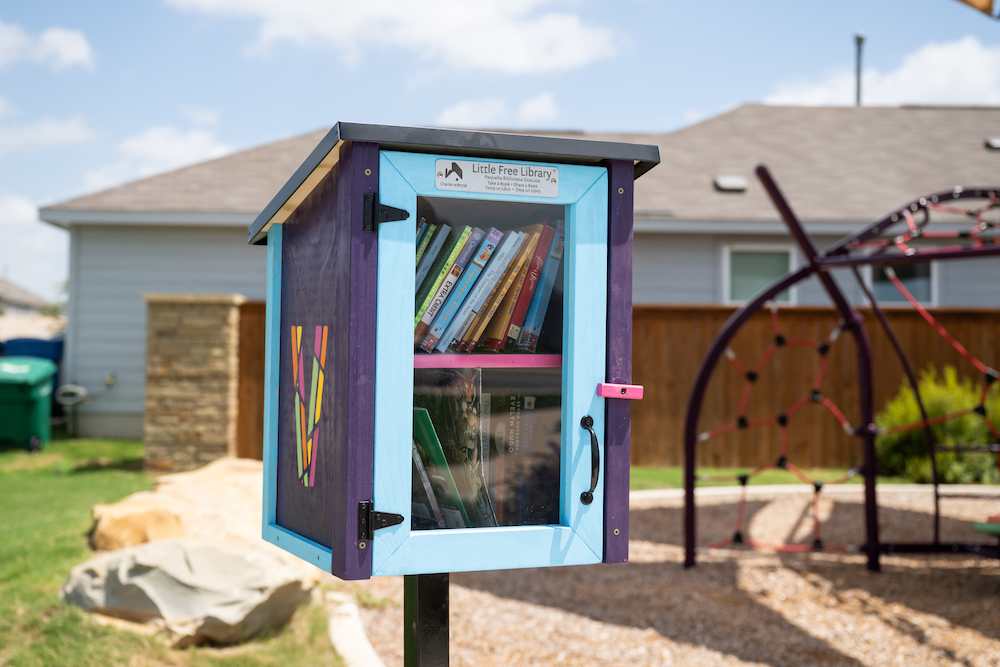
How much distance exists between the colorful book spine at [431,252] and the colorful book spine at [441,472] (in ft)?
0.86

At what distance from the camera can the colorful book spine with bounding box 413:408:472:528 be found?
4.70 feet

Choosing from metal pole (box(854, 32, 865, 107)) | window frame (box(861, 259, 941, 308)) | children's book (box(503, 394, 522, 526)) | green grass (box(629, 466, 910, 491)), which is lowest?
→ green grass (box(629, 466, 910, 491))

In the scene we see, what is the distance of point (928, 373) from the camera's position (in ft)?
27.7

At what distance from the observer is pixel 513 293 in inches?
59.5

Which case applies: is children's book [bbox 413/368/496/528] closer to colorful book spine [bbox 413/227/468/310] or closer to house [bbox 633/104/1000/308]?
colorful book spine [bbox 413/227/468/310]

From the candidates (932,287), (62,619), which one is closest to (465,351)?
(62,619)

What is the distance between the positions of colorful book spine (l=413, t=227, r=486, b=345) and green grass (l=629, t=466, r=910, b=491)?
5.97 metres

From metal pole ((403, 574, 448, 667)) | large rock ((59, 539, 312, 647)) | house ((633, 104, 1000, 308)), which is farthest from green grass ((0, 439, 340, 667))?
house ((633, 104, 1000, 308))

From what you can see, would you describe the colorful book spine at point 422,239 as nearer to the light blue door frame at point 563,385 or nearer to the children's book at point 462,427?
the light blue door frame at point 563,385

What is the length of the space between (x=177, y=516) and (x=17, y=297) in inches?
1970

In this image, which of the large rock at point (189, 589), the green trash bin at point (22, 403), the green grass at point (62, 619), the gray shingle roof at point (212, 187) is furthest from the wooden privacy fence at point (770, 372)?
the green trash bin at point (22, 403)

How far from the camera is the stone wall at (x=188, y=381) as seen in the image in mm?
6875

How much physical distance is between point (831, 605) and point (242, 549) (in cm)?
318

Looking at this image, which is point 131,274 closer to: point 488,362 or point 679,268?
point 679,268
